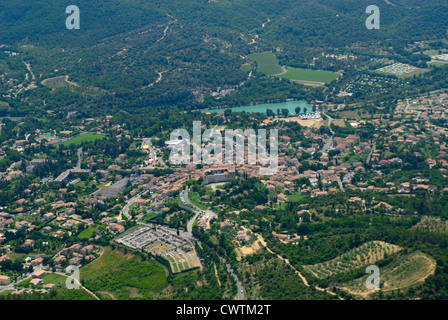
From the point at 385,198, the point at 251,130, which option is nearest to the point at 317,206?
the point at 385,198

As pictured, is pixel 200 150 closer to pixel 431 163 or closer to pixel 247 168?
pixel 247 168

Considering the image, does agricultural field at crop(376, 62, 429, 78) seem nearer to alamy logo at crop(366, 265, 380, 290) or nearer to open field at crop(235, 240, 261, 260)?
open field at crop(235, 240, 261, 260)

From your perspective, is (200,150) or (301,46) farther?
(301,46)

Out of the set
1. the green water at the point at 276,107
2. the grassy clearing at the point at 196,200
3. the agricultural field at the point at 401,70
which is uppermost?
the agricultural field at the point at 401,70

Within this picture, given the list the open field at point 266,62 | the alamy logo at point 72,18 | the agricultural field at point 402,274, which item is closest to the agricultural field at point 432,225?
the agricultural field at point 402,274

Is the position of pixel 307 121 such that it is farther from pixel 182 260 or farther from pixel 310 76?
pixel 182 260

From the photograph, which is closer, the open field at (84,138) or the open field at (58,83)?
the open field at (84,138)

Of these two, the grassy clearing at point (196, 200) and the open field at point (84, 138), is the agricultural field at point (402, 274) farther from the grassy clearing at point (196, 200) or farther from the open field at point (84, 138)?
the open field at point (84, 138)

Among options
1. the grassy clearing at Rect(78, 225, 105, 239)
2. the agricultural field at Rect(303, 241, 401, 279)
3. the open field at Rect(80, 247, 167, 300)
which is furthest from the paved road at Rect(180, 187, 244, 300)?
the grassy clearing at Rect(78, 225, 105, 239)
